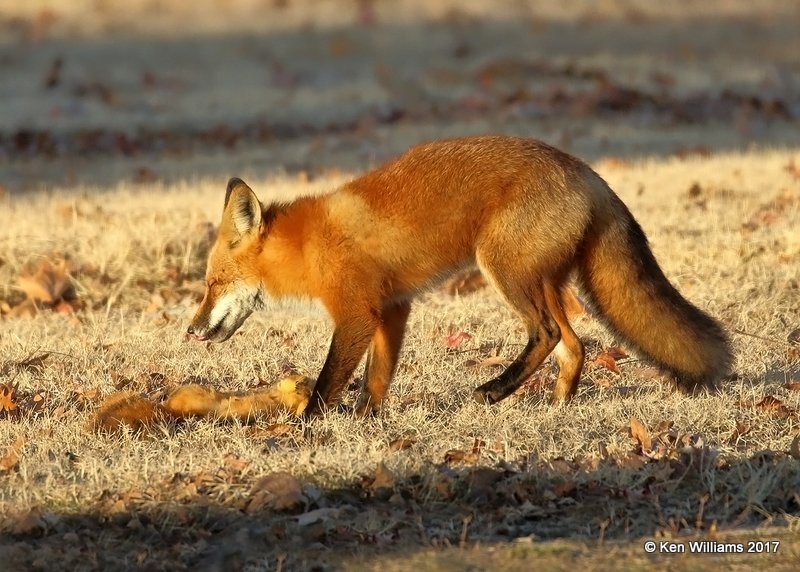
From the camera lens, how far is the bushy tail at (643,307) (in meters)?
6.04

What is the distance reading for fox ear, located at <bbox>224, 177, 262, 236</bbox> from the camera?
20.8 feet

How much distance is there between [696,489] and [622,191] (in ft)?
21.8

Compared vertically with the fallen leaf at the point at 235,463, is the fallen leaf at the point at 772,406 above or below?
above

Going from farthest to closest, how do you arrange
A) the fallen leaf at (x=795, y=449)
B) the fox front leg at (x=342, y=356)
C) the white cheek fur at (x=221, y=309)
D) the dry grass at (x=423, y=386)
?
the white cheek fur at (x=221, y=309)
the fox front leg at (x=342, y=356)
the fallen leaf at (x=795, y=449)
the dry grass at (x=423, y=386)

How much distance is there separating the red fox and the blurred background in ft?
25.5

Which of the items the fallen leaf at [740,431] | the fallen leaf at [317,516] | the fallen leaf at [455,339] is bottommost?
the fallen leaf at [317,516]

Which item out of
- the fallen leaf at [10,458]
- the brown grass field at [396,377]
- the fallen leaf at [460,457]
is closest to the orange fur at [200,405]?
the brown grass field at [396,377]

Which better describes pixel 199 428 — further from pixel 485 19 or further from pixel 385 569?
pixel 485 19

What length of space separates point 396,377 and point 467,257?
1.01 meters

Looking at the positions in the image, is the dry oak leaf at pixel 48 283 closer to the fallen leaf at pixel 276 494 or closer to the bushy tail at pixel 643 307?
the bushy tail at pixel 643 307

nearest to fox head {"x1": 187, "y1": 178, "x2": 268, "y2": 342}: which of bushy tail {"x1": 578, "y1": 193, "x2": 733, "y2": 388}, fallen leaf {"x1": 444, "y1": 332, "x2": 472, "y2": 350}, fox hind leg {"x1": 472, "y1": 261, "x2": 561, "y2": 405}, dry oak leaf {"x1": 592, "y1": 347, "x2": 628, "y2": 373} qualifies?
fox hind leg {"x1": 472, "y1": 261, "x2": 561, "y2": 405}

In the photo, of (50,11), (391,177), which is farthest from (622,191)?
(50,11)

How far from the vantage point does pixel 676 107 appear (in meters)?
18.5

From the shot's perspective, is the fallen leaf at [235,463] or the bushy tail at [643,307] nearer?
the fallen leaf at [235,463]
